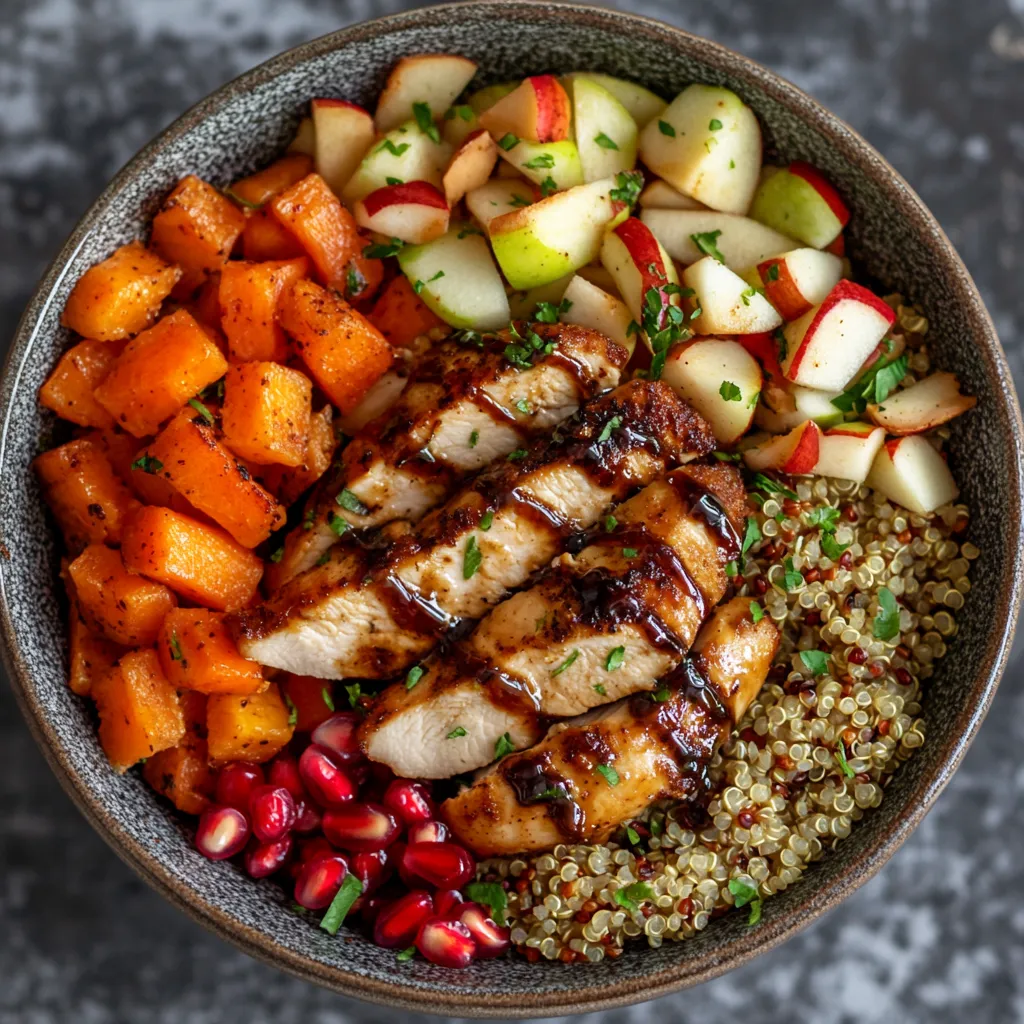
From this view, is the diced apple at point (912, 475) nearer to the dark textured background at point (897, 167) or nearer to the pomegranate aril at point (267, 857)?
the dark textured background at point (897, 167)

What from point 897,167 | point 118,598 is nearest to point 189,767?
point 118,598

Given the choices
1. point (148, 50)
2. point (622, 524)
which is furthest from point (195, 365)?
point (148, 50)

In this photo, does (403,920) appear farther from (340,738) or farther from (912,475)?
(912,475)

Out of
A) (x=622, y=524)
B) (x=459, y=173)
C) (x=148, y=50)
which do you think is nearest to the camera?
(x=622, y=524)

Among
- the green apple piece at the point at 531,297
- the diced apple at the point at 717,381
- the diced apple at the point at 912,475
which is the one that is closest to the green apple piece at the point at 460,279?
the green apple piece at the point at 531,297

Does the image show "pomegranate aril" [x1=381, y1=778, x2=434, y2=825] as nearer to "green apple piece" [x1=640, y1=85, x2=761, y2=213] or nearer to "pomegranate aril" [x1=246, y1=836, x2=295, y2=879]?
"pomegranate aril" [x1=246, y1=836, x2=295, y2=879]

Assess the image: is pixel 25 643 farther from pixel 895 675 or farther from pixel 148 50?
pixel 895 675
